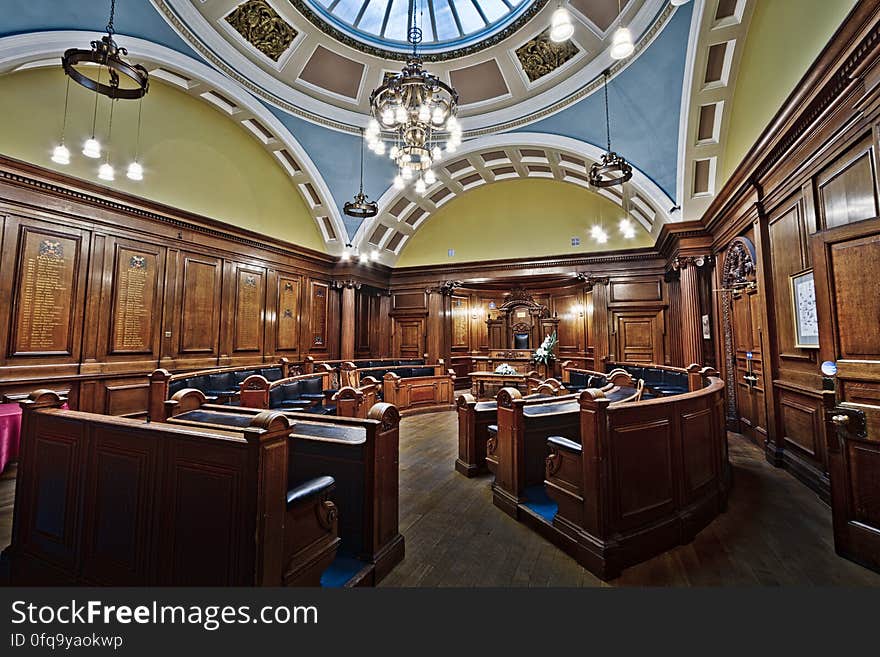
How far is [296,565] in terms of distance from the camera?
1764 millimetres

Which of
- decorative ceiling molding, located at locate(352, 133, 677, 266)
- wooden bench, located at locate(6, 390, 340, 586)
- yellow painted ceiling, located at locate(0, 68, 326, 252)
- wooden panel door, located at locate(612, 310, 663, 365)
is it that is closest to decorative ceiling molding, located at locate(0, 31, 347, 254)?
yellow painted ceiling, located at locate(0, 68, 326, 252)

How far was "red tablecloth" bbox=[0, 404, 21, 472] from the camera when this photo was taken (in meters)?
3.93

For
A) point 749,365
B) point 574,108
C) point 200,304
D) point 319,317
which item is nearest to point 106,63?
point 200,304

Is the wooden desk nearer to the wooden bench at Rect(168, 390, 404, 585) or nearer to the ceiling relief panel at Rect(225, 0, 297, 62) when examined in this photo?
the wooden bench at Rect(168, 390, 404, 585)

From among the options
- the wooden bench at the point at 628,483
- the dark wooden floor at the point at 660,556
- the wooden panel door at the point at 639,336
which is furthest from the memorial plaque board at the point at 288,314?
the wooden panel door at the point at 639,336

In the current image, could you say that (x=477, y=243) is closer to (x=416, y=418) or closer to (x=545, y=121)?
(x=545, y=121)

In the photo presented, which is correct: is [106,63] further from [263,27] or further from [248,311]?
[248,311]

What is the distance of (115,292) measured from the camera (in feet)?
19.5

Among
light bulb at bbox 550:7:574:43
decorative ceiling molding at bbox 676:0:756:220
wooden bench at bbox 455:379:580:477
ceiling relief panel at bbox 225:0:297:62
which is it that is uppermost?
ceiling relief panel at bbox 225:0:297:62

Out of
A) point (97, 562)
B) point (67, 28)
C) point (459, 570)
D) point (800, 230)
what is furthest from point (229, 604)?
point (67, 28)

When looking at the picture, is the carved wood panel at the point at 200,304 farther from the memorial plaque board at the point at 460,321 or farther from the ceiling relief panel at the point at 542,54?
the ceiling relief panel at the point at 542,54

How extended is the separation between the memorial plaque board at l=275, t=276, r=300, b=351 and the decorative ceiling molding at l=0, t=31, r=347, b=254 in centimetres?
155

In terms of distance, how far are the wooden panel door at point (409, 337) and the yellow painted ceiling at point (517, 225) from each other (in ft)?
5.71

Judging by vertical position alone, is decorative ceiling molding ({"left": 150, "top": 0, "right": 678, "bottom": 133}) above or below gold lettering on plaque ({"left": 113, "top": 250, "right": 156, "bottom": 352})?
above
